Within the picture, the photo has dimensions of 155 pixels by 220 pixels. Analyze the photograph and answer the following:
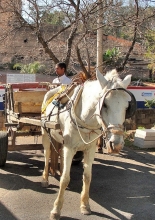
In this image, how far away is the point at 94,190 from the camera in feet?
19.8

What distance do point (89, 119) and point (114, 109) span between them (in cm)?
68

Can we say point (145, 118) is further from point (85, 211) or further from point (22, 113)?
point (85, 211)

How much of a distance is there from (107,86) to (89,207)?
1.95 metres

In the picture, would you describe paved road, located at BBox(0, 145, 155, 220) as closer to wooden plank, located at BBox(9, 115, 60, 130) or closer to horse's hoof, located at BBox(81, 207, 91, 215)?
horse's hoof, located at BBox(81, 207, 91, 215)

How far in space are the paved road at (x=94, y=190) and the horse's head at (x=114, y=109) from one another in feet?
4.85

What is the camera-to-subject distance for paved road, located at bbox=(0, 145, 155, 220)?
16.4 ft

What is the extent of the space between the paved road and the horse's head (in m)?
1.48

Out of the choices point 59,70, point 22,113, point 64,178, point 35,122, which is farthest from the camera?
point 59,70

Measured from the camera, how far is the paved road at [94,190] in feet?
16.4

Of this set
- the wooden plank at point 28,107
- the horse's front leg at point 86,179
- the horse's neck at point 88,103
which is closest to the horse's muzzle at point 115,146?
the horse's neck at point 88,103

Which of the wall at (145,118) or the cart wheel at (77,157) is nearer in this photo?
the cart wheel at (77,157)

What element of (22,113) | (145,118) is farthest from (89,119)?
(145,118)

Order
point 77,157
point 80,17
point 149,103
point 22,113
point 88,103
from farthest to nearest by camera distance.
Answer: point 149,103 < point 80,17 < point 77,157 < point 22,113 < point 88,103

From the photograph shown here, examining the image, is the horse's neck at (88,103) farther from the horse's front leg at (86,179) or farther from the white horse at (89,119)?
the horse's front leg at (86,179)
